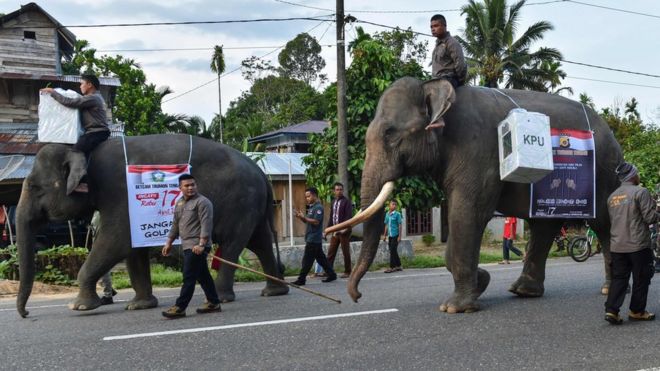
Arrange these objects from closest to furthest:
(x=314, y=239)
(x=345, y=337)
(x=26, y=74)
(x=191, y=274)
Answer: (x=345, y=337) → (x=191, y=274) → (x=314, y=239) → (x=26, y=74)

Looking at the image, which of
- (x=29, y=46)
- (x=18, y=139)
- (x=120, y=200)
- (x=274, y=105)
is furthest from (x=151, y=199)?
(x=274, y=105)

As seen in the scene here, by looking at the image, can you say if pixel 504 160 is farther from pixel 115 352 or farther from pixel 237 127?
pixel 237 127

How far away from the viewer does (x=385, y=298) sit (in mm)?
A: 8344

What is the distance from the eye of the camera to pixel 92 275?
7.77m

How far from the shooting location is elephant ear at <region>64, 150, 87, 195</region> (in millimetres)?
7656

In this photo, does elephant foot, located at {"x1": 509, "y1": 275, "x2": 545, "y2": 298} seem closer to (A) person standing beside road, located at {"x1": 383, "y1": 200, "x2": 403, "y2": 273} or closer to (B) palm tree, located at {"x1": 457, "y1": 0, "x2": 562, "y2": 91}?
(A) person standing beside road, located at {"x1": 383, "y1": 200, "x2": 403, "y2": 273}

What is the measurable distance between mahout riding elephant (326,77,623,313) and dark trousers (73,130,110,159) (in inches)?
135

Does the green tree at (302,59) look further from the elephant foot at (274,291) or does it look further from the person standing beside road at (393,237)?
the elephant foot at (274,291)

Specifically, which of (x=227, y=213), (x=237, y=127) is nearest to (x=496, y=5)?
(x=237, y=127)

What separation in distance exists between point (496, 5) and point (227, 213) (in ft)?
87.6

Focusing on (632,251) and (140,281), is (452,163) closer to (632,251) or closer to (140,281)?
(632,251)

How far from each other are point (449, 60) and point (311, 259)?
5.13 meters

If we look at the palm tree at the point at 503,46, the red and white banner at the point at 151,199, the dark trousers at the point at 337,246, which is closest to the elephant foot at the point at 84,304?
the red and white banner at the point at 151,199

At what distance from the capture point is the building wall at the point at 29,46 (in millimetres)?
24125
